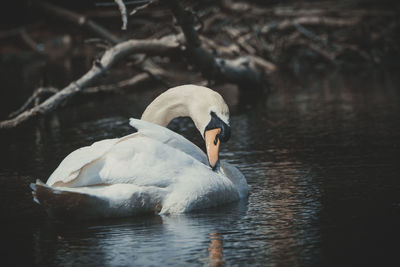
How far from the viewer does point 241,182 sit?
6082 millimetres

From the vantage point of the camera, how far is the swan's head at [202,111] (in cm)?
597

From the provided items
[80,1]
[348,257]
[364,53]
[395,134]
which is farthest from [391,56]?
[348,257]

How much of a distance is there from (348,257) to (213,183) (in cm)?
149

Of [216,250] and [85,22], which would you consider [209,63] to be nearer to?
[85,22]

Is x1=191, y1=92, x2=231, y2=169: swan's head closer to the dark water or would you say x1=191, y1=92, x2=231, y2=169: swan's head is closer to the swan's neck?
the swan's neck

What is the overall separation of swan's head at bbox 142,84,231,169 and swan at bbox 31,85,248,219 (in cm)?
1

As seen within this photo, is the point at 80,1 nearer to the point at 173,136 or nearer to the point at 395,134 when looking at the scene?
the point at 395,134

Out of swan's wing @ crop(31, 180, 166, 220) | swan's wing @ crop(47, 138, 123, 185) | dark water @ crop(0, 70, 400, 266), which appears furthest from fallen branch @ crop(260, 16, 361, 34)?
swan's wing @ crop(31, 180, 166, 220)

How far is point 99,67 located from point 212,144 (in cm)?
384

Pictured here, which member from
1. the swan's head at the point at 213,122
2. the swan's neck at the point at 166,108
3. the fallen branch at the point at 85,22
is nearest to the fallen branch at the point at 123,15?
the swan's neck at the point at 166,108

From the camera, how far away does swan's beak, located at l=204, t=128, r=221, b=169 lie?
19.2ft

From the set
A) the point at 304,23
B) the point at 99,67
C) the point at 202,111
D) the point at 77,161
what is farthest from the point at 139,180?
the point at 304,23

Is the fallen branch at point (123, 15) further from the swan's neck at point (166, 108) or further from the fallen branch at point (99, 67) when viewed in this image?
the fallen branch at point (99, 67)

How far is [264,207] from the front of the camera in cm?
571
